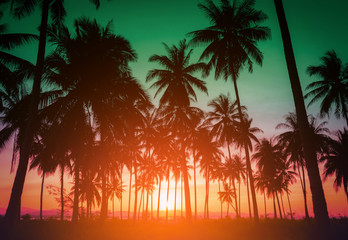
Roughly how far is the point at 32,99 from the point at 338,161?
33222 millimetres

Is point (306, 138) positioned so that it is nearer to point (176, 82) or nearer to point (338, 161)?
point (176, 82)

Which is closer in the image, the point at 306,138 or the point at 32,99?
the point at 306,138

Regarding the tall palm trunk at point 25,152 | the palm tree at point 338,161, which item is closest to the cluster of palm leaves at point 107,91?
the tall palm trunk at point 25,152

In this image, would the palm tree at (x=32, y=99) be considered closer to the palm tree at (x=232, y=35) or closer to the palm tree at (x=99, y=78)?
the palm tree at (x=99, y=78)

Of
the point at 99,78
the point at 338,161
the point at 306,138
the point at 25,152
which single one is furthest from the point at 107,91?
the point at 338,161

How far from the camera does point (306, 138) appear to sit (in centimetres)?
724

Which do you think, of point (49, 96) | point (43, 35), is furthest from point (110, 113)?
point (43, 35)

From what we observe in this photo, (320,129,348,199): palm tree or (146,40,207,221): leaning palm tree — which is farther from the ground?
(146,40,207,221): leaning palm tree

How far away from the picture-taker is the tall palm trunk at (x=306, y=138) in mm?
6633

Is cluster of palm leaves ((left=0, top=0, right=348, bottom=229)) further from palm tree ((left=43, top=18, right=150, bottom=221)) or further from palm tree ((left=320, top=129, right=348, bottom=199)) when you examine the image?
palm tree ((left=320, top=129, right=348, bottom=199))

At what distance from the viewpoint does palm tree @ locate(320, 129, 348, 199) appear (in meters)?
26.3

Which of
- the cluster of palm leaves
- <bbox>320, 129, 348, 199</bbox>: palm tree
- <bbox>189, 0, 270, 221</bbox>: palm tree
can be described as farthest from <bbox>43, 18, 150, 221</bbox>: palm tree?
<bbox>320, 129, 348, 199</bbox>: palm tree

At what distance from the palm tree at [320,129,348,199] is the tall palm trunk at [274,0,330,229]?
82.7ft

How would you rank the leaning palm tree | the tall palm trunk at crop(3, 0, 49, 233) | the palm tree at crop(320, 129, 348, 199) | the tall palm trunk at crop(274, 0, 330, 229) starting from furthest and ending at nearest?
the palm tree at crop(320, 129, 348, 199), the leaning palm tree, the tall palm trunk at crop(3, 0, 49, 233), the tall palm trunk at crop(274, 0, 330, 229)
